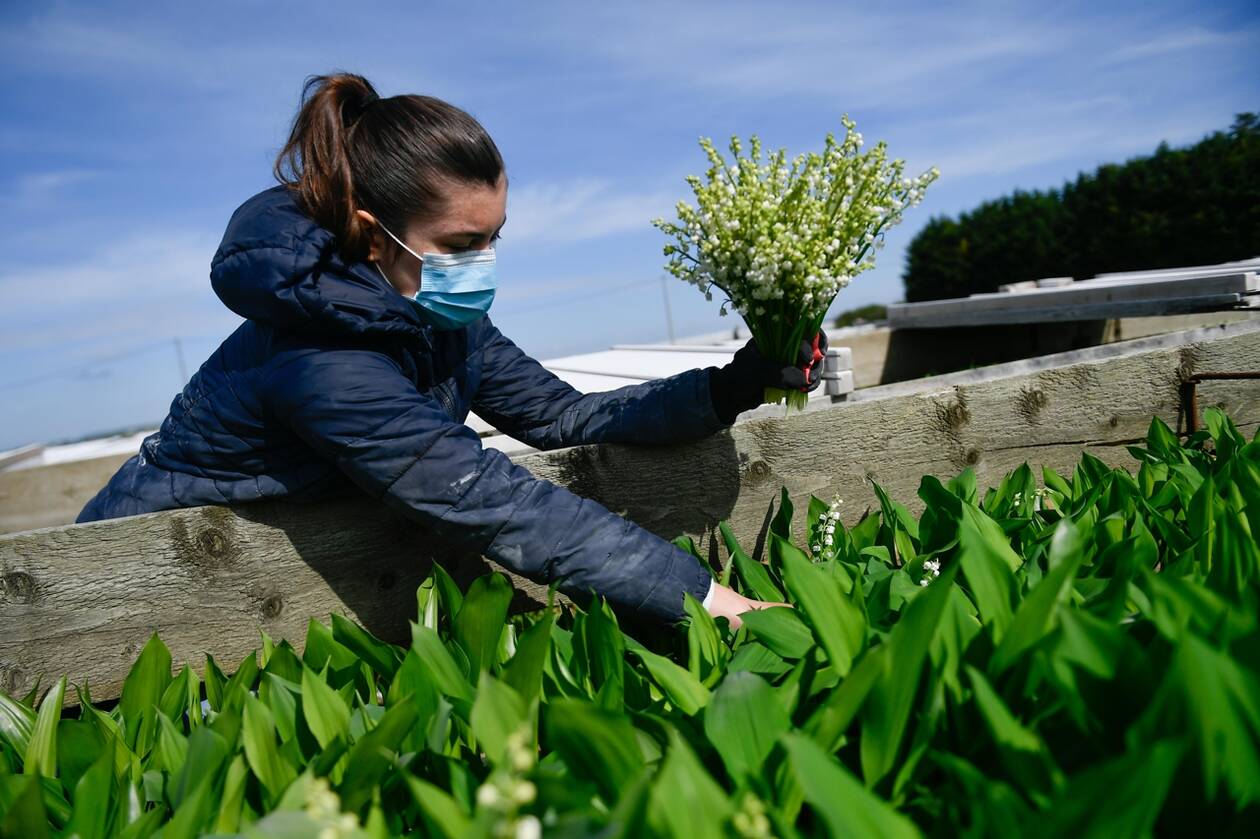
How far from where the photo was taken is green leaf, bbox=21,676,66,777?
1.32 m

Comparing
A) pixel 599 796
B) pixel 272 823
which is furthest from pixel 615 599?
pixel 272 823

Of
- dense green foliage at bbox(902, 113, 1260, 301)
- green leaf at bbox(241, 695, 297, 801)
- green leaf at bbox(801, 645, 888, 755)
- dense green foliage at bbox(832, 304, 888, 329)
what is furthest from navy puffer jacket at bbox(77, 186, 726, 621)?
dense green foliage at bbox(832, 304, 888, 329)

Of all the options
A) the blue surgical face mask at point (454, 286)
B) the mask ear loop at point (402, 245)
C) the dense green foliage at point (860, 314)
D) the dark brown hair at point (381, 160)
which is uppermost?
the dark brown hair at point (381, 160)

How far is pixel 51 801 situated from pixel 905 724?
121 centimetres

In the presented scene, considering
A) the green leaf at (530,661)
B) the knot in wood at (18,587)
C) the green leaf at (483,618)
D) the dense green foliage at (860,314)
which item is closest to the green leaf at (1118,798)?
the green leaf at (530,661)

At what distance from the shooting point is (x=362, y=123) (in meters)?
1.95

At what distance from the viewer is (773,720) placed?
104 cm

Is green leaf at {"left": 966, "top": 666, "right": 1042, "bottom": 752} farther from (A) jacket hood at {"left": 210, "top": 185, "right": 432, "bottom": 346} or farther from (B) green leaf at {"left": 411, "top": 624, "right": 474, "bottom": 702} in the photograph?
(A) jacket hood at {"left": 210, "top": 185, "right": 432, "bottom": 346}

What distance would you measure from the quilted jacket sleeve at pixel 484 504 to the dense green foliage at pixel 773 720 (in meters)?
0.13

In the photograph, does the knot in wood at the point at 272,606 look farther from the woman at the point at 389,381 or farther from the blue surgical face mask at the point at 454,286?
the blue surgical face mask at the point at 454,286

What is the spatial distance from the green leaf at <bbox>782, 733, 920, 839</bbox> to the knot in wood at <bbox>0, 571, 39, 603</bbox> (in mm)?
1551

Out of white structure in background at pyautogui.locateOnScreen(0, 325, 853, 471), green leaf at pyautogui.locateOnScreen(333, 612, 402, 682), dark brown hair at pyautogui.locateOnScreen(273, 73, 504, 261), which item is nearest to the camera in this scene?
green leaf at pyautogui.locateOnScreen(333, 612, 402, 682)

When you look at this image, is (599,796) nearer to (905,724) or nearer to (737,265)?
(905,724)

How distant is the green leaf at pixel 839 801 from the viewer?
80cm
